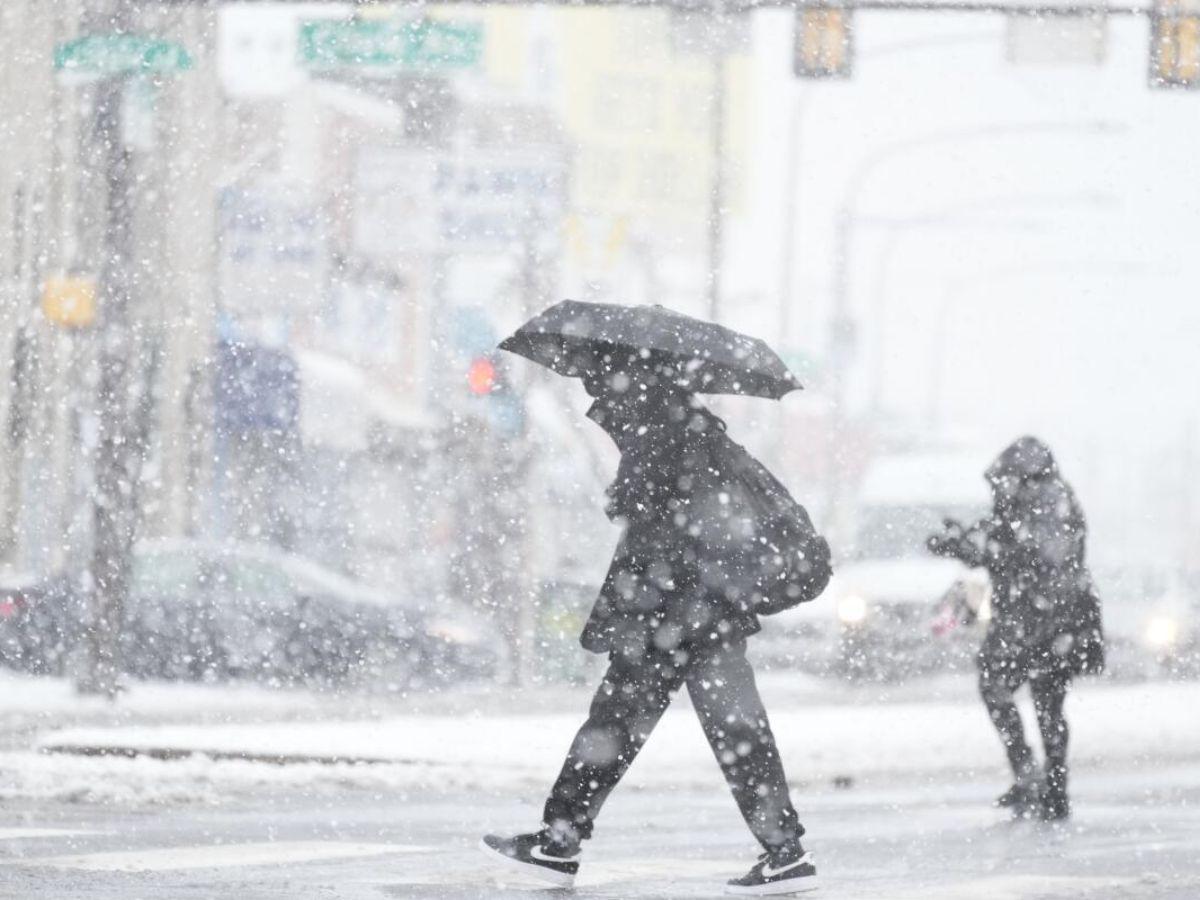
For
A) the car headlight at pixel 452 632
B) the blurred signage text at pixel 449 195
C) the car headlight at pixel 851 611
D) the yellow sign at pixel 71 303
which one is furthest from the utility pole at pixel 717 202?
the yellow sign at pixel 71 303

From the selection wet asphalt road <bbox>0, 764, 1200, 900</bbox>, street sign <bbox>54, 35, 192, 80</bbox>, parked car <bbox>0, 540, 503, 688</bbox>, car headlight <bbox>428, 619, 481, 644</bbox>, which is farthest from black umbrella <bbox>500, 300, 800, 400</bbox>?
car headlight <bbox>428, 619, 481, 644</bbox>

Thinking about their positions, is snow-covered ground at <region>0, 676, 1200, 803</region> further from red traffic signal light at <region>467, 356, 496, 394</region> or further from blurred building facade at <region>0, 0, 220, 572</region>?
blurred building facade at <region>0, 0, 220, 572</region>

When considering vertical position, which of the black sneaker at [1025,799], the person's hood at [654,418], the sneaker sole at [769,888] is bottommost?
the black sneaker at [1025,799]

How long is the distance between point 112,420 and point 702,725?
9.76 meters

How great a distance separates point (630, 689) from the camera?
7164 mm

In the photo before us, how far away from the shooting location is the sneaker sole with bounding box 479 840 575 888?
282 inches

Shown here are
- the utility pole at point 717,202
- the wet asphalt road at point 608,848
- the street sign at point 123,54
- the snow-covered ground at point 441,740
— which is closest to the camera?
the wet asphalt road at point 608,848

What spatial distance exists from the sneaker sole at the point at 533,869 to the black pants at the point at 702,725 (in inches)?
3.7

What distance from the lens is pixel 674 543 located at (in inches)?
279

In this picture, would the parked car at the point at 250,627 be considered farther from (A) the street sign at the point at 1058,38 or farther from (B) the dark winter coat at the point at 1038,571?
(B) the dark winter coat at the point at 1038,571

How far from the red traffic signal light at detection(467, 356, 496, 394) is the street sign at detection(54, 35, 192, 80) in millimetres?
3836

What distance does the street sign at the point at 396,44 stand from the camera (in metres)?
17.2

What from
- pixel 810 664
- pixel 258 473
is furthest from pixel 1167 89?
pixel 258 473

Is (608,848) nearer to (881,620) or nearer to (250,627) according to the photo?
(250,627)
